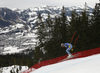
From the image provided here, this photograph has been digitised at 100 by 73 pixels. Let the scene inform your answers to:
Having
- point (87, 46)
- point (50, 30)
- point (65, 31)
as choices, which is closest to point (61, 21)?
point (65, 31)

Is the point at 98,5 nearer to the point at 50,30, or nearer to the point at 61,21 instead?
the point at 61,21

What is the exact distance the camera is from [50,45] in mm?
35781

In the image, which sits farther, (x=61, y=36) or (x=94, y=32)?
(x=61, y=36)

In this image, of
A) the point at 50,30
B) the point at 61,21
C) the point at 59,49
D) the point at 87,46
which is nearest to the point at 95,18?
the point at 87,46

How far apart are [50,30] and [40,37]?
13.9 ft

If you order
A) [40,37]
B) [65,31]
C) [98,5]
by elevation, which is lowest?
[40,37]

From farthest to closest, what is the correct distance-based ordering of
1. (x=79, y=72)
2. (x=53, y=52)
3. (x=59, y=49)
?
(x=53, y=52)
(x=59, y=49)
(x=79, y=72)

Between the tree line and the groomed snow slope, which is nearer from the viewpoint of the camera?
the groomed snow slope

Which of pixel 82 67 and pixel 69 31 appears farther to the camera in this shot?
pixel 69 31

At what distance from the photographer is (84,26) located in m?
25.1

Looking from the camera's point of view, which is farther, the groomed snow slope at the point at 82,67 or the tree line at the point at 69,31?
the tree line at the point at 69,31

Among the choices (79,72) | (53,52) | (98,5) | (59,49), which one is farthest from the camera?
(53,52)

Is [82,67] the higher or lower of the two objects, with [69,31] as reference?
higher

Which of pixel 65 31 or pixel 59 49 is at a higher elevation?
pixel 65 31
